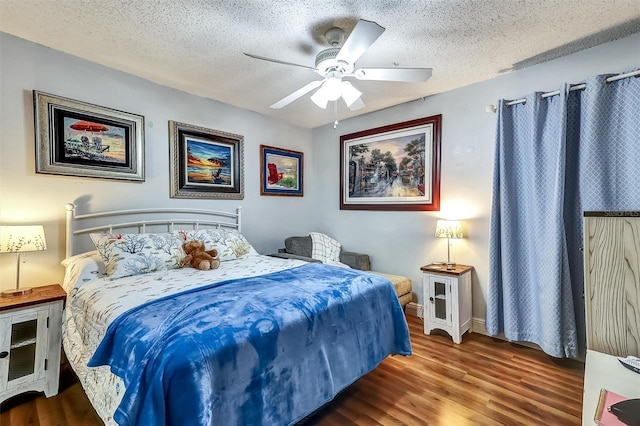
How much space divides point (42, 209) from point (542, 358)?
14.0 ft

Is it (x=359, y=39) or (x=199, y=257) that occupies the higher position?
(x=359, y=39)

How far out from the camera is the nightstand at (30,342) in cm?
179

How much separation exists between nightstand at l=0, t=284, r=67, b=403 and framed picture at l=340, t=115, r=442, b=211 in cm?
316

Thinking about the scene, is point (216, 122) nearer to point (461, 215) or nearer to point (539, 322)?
point (461, 215)

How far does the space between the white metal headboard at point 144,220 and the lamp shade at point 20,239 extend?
0.30m

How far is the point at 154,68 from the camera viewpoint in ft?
8.50

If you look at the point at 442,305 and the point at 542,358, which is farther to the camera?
the point at 442,305

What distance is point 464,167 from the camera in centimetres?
302

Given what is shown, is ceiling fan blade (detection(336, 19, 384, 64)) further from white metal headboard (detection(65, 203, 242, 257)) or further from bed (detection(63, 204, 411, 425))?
white metal headboard (detection(65, 203, 242, 257))

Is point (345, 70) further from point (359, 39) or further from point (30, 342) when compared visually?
point (30, 342)

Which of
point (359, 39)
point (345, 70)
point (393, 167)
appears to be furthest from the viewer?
point (393, 167)

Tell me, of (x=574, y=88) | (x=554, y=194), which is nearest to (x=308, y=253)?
(x=554, y=194)

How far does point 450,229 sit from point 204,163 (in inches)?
108

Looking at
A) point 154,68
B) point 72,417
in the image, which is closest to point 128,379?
point 72,417
